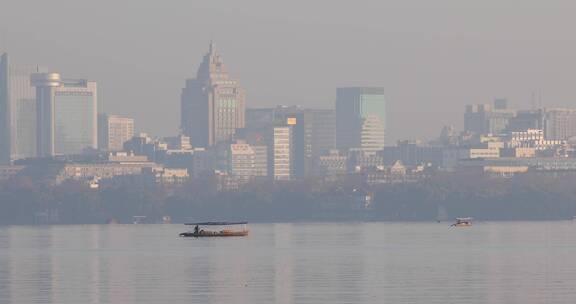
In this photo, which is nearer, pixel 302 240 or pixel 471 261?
pixel 471 261

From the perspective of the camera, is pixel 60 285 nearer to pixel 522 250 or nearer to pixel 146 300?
pixel 146 300

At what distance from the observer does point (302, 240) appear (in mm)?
150125

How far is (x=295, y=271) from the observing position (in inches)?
3893

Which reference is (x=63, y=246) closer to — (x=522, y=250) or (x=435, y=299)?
(x=522, y=250)

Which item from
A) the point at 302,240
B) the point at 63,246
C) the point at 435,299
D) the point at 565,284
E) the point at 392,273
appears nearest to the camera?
the point at 435,299

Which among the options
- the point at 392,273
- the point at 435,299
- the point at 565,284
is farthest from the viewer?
the point at 392,273

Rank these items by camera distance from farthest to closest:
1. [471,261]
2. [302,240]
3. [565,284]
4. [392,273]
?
1. [302,240]
2. [471,261]
3. [392,273]
4. [565,284]

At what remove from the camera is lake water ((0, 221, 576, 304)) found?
3258 inches

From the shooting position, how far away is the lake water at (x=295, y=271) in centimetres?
8275

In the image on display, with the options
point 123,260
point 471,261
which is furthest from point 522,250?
point 123,260

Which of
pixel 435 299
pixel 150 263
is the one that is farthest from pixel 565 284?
pixel 150 263

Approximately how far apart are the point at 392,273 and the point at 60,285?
595 inches

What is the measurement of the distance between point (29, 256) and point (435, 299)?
146 feet

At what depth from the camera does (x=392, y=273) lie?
→ 316 feet
